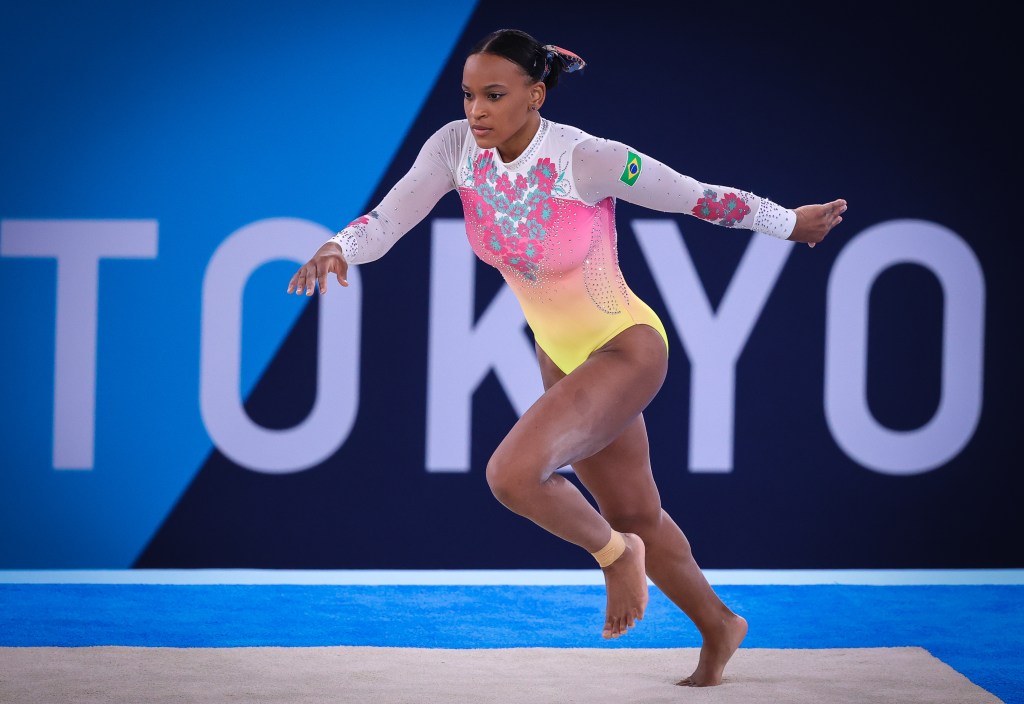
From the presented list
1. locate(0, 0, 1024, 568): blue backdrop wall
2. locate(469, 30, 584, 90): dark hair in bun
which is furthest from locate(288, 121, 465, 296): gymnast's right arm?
locate(0, 0, 1024, 568): blue backdrop wall

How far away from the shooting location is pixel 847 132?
566 cm

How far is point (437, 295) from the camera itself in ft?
18.3

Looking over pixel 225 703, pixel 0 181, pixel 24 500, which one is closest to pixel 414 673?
pixel 225 703

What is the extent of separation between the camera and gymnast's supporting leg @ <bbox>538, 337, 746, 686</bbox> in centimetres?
349

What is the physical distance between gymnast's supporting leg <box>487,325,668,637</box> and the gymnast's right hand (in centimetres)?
56

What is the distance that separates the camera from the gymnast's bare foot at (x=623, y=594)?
10.5ft

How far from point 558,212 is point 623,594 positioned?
3.22 ft

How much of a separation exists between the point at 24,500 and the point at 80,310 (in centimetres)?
84

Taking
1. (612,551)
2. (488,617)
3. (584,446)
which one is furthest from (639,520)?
(488,617)

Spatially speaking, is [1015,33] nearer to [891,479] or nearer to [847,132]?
[847,132]

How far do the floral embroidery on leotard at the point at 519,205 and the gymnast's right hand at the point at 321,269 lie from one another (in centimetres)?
42

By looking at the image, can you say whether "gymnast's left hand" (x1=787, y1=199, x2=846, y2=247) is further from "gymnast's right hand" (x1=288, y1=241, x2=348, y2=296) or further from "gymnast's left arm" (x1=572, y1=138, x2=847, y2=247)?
"gymnast's right hand" (x1=288, y1=241, x2=348, y2=296)

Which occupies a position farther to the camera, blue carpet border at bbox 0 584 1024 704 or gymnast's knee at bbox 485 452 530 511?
blue carpet border at bbox 0 584 1024 704

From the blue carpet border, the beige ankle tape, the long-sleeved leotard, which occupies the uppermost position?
the long-sleeved leotard
